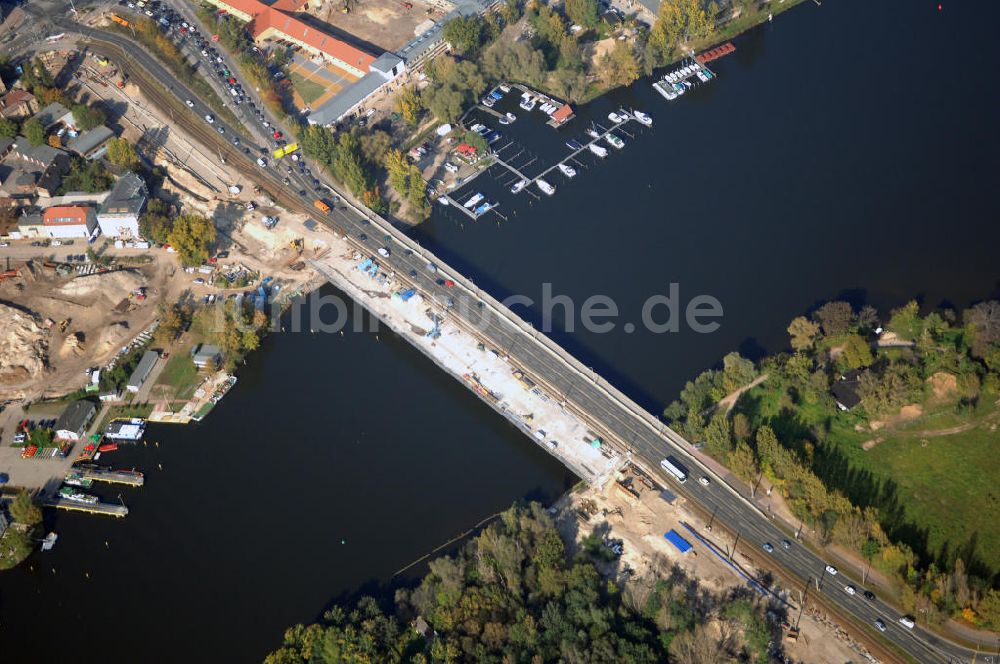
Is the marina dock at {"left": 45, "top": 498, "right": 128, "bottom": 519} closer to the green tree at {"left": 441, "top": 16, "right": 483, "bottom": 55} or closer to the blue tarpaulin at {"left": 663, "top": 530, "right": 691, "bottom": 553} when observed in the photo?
the blue tarpaulin at {"left": 663, "top": 530, "right": 691, "bottom": 553}

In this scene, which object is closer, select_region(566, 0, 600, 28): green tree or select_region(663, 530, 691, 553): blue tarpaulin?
select_region(663, 530, 691, 553): blue tarpaulin

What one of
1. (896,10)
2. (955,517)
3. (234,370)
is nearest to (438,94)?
(234,370)

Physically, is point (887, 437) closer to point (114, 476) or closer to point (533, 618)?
point (533, 618)

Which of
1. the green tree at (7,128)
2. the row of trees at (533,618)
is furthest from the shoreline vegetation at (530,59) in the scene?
the row of trees at (533,618)

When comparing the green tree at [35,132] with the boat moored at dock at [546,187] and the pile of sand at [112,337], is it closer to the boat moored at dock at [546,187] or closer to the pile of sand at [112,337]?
the pile of sand at [112,337]

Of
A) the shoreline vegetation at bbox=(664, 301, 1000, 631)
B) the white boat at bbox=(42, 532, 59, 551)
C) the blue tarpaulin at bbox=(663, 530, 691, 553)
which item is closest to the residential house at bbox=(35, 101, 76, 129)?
the white boat at bbox=(42, 532, 59, 551)

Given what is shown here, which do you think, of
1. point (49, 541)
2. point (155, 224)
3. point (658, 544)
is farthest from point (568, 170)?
point (49, 541)

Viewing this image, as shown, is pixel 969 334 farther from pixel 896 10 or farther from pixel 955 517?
pixel 896 10
